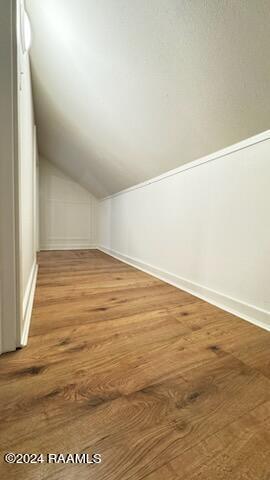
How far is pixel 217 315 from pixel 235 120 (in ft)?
3.95

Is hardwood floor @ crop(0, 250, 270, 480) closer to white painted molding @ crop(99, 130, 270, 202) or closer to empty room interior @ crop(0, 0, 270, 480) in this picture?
empty room interior @ crop(0, 0, 270, 480)

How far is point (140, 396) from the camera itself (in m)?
0.65

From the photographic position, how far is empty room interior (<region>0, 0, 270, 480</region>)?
1.71 feet

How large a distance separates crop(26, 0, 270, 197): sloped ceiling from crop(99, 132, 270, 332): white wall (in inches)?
6.1

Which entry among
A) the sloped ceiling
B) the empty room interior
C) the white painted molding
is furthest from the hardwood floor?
the sloped ceiling

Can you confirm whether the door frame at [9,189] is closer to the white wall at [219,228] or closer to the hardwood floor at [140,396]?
the hardwood floor at [140,396]

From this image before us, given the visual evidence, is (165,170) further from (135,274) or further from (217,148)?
(135,274)

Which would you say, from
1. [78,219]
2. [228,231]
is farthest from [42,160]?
[228,231]

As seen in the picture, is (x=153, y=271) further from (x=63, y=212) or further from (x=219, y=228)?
(x=63, y=212)

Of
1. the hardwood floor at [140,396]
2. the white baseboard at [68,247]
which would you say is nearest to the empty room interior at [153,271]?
the hardwood floor at [140,396]

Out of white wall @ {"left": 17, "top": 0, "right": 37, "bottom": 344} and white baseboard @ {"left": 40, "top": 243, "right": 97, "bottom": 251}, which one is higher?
white wall @ {"left": 17, "top": 0, "right": 37, "bottom": 344}

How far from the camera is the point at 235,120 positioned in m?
1.20

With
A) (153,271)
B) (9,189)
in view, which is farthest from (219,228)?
(9,189)

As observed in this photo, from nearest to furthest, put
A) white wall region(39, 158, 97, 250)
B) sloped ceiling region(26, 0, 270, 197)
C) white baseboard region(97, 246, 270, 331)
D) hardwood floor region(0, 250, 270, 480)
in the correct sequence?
1. hardwood floor region(0, 250, 270, 480)
2. sloped ceiling region(26, 0, 270, 197)
3. white baseboard region(97, 246, 270, 331)
4. white wall region(39, 158, 97, 250)
